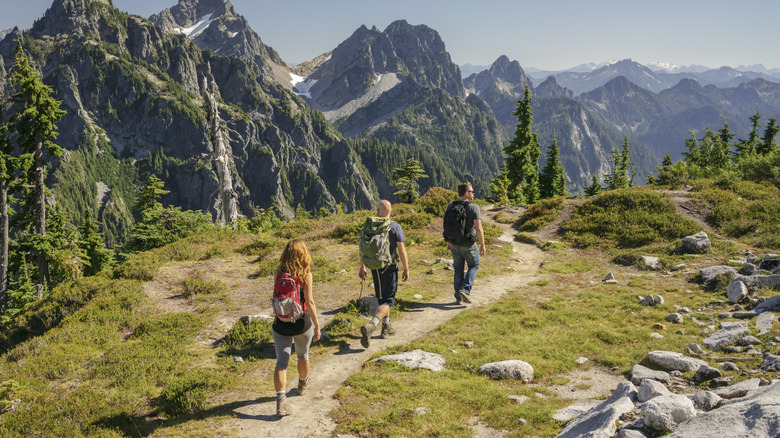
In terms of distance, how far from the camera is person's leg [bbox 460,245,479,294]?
37.6ft

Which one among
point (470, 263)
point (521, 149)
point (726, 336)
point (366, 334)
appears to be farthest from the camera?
point (521, 149)

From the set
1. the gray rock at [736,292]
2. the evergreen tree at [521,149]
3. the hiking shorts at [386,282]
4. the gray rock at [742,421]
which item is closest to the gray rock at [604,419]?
the gray rock at [742,421]

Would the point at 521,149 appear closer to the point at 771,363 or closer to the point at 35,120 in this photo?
the point at 35,120

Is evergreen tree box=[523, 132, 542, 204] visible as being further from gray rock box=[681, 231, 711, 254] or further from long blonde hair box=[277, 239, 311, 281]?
long blonde hair box=[277, 239, 311, 281]

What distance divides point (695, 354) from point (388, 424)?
6.07 m

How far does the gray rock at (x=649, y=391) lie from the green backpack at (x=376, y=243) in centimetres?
543

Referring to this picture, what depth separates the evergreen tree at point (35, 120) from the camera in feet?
86.4

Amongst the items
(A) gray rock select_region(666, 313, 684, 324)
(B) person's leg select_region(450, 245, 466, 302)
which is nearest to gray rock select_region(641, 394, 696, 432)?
(A) gray rock select_region(666, 313, 684, 324)

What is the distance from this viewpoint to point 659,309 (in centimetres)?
1079

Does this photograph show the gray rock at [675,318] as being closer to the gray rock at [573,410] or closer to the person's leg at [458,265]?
the gray rock at [573,410]

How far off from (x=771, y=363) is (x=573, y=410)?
10.4ft

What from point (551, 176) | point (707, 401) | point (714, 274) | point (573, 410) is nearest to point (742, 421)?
point (707, 401)

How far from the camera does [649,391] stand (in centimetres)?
542

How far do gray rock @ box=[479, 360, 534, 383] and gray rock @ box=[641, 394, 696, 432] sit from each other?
10.6ft
